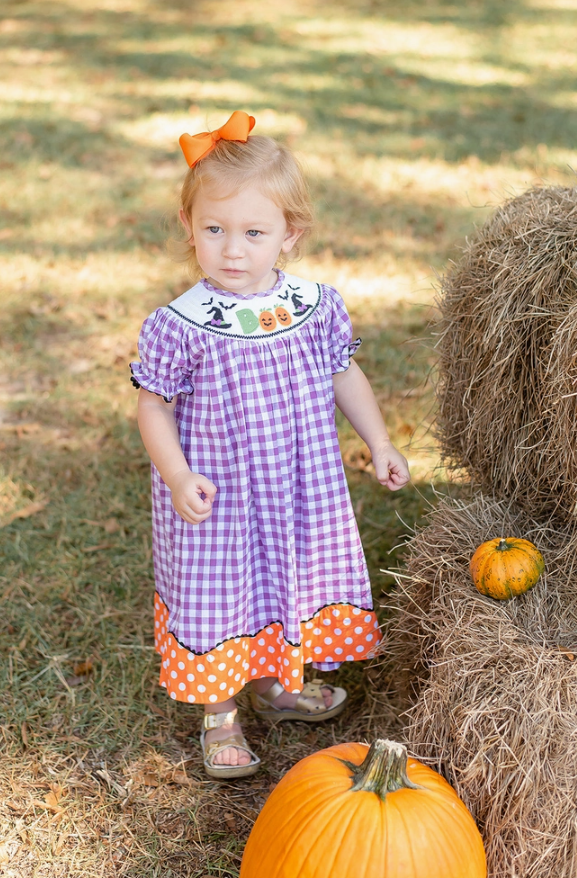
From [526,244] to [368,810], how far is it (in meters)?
1.62

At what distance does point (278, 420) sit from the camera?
241cm

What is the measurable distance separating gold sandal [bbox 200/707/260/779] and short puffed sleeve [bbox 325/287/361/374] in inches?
43.5

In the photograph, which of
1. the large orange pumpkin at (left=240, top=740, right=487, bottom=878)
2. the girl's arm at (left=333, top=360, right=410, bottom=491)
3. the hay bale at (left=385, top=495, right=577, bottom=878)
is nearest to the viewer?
the large orange pumpkin at (left=240, top=740, right=487, bottom=878)

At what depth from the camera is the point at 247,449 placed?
7.89 feet

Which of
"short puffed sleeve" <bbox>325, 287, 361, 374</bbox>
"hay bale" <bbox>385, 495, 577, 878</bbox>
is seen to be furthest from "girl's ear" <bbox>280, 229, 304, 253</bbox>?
"hay bale" <bbox>385, 495, 577, 878</bbox>

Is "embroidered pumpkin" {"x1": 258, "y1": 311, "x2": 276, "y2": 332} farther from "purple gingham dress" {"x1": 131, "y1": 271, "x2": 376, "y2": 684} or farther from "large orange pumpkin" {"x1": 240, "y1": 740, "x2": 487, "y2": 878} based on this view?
"large orange pumpkin" {"x1": 240, "y1": 740, "x2": 487, "y2": 878}

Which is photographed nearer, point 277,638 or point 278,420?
point 278,420

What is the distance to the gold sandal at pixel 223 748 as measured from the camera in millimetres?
2553

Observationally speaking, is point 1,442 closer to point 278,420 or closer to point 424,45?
point 278,420

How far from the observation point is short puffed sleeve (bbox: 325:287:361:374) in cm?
253

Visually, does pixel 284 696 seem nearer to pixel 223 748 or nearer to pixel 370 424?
pixel 223 748

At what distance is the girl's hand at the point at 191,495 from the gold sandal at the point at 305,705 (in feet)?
2.68

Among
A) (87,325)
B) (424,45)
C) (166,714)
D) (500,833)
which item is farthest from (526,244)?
(424,45)

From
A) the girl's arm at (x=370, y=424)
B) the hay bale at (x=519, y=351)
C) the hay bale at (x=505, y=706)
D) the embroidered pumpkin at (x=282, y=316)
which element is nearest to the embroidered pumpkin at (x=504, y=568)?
the hay bale at (x=505, y=706)
